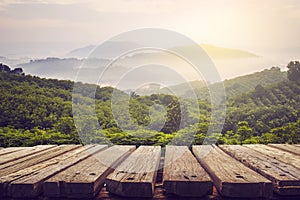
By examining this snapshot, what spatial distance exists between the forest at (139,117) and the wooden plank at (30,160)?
2.22m

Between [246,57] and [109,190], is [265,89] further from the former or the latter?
[109,190]

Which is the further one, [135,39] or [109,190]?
[135,39]

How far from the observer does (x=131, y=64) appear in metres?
4.21

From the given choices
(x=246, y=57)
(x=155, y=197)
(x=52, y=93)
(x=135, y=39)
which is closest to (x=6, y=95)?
(x=52, y=93)

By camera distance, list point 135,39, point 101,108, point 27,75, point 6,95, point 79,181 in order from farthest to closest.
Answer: point 27,75 → point 6,95 → point 101,108 → point 135,39 → point 79,181

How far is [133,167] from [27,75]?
13.7 meters

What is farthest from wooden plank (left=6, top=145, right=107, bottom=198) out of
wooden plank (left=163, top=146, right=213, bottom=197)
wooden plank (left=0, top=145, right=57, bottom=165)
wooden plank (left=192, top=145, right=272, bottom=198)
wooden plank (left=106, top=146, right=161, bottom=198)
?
wooden plank (left=192, top=145, right=272, bottom=198)

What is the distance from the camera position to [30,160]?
8.55ft

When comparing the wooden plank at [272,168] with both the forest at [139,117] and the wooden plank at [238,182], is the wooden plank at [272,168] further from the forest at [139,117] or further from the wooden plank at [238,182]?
the forest at [139,117]

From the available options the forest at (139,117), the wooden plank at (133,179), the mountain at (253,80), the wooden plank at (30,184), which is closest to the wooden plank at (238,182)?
the wooden plank at (133,179)

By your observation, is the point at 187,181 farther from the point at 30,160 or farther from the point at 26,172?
the point at 30,160

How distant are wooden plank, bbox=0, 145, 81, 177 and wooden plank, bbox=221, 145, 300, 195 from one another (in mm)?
1440

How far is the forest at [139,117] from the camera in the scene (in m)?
6.91

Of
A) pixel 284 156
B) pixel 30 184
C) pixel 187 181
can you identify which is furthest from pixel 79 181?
pixel 284 156
